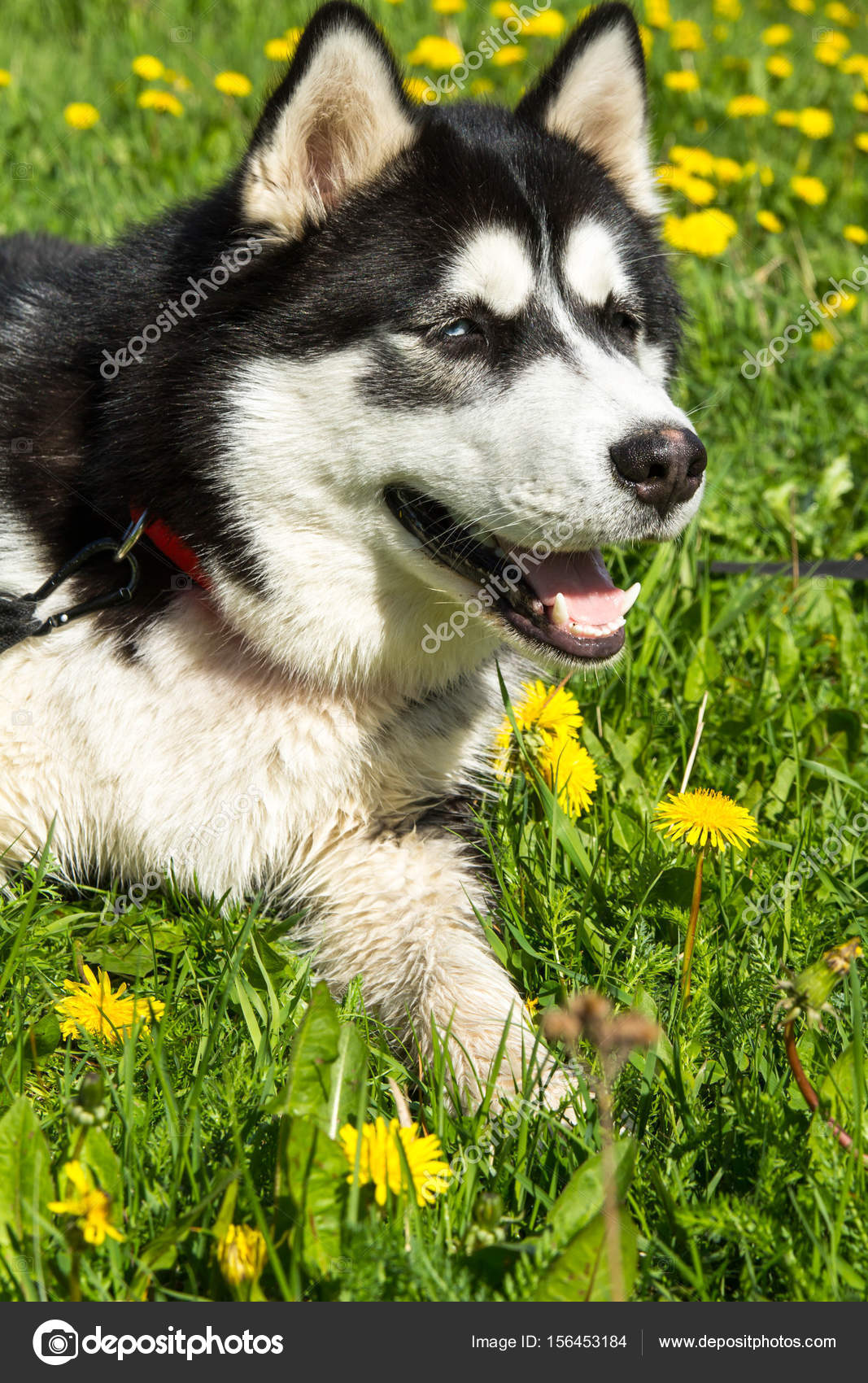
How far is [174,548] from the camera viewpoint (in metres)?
2.42

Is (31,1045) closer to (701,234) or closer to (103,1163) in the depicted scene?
(103,1163)

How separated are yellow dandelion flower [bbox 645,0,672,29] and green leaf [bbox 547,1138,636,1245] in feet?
19.0

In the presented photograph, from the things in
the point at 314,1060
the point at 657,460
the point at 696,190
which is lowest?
the point at 314,1060

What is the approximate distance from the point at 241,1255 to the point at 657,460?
56.8 inches

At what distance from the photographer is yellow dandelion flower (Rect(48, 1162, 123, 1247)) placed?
1.43m

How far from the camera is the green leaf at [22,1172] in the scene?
159 cm

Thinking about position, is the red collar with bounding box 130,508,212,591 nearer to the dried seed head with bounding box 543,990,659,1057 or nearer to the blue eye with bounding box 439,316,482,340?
the blue eye with bounding box 439,316,482,340

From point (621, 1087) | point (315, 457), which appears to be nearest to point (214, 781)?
point (315, 457)

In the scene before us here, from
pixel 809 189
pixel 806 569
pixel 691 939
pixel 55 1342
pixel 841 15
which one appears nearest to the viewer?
pixel 55 1342

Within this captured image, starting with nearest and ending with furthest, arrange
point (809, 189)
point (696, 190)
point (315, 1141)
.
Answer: point (315, 1141), point (696, 190), point (809, 189)

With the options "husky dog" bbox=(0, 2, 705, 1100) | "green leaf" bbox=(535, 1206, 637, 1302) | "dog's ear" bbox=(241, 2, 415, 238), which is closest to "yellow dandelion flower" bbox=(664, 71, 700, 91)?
"husky dog" bbox=(0, 2, 705, 1100)

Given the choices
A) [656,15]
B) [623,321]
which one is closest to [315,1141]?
[623,321]

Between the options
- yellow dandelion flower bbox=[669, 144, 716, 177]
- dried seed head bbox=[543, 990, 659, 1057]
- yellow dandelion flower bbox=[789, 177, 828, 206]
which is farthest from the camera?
yellow dandelion flower bbox=[789, 177, 828, 206]

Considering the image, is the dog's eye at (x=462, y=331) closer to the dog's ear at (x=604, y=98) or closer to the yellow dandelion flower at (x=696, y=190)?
the dog's ear at (x=604, y=98)
